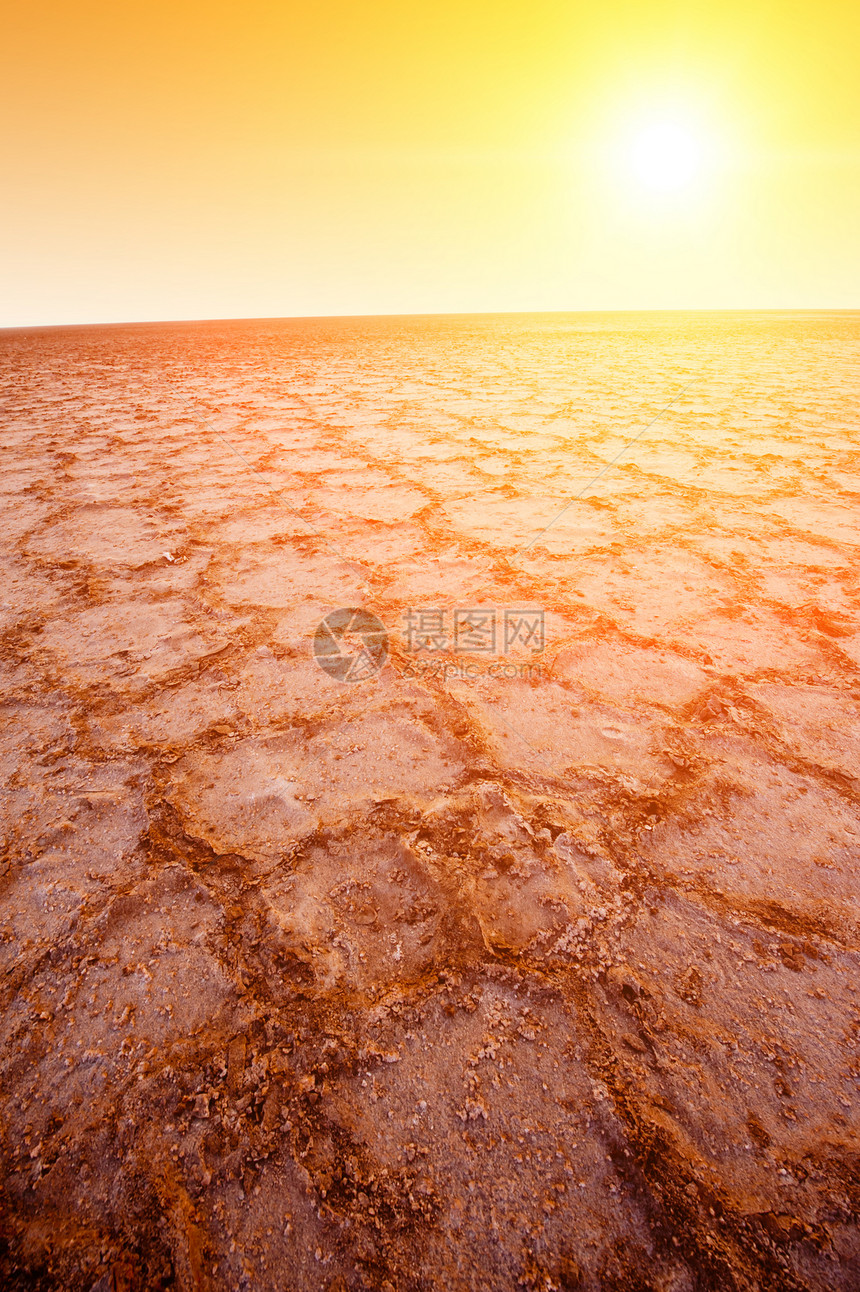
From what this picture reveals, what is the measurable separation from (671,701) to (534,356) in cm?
940

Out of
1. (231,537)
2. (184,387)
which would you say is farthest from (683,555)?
(184,387)

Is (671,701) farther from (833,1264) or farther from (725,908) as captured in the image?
(833,1264)

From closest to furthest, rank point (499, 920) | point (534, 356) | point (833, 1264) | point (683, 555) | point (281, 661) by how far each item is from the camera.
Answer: point (833, 1264) < point (499, 920) < point (281, 661) < point (683, 555) < point (534, 356)

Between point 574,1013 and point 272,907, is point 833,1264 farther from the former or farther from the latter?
point 272,907

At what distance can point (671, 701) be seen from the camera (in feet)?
4.15

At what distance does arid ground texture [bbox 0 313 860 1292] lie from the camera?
56cm

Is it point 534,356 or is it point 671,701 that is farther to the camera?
point 534,356

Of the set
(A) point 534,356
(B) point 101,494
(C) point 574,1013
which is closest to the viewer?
(C) point 574,1013

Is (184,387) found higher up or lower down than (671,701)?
higher up

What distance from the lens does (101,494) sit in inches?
108

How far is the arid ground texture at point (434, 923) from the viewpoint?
0.56 metres

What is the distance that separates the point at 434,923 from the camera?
83cm

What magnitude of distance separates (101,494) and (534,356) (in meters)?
8.34

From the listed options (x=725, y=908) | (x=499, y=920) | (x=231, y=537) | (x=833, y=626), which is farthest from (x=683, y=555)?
(x=231, y=537)
